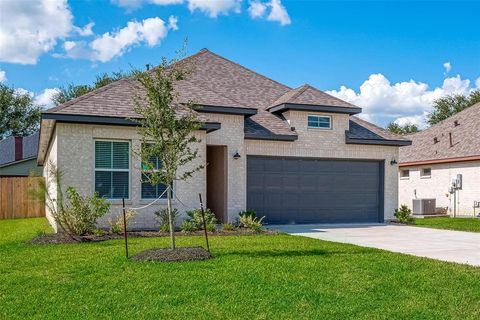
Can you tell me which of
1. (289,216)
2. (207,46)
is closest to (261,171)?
(289,216)

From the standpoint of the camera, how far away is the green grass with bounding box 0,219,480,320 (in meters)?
6.26

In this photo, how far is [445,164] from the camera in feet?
86.4

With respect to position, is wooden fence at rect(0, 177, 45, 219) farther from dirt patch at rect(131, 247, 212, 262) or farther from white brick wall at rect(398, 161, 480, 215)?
white brick wall at rect(398, 161, 480, 215)

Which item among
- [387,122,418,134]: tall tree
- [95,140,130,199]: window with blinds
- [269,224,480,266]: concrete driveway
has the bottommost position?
[269,224,480,266]: concrete driveway

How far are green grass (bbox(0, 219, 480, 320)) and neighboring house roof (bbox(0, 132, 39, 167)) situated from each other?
25.8m

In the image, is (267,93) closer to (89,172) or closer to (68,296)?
(89,172)

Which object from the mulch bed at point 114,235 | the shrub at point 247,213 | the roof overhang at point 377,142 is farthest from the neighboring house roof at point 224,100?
the mulch bed at point 114,235

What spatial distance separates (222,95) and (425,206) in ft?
41.3

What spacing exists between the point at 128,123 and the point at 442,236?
9.41 meters

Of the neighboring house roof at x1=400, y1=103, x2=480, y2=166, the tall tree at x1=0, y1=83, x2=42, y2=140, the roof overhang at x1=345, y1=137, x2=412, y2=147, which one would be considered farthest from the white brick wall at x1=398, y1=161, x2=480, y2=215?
the tall tree at x1=0, y1=83, x2=42, y2=140

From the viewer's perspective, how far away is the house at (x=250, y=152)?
14.9 m

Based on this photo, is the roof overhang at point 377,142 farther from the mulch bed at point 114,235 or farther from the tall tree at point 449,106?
the tall tree at point 449,106

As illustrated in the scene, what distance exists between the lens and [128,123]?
14828mm

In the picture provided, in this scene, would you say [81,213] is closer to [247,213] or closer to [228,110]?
[247,213]
